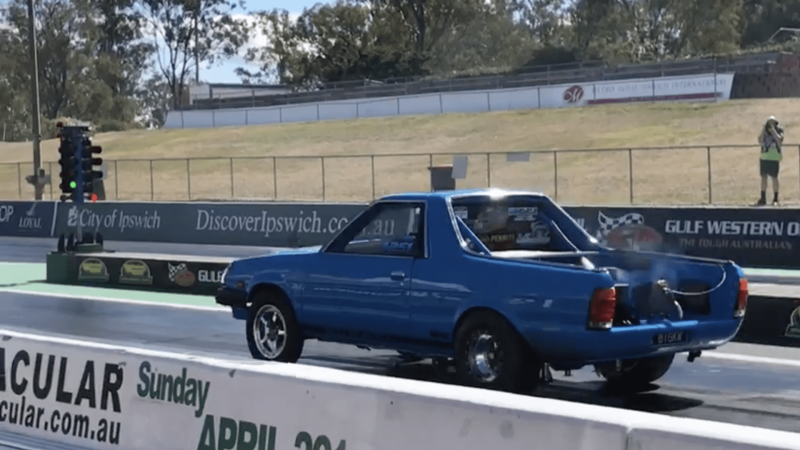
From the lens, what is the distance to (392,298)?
10.0 m

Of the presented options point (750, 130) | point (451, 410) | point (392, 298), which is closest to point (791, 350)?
point (392, 298)

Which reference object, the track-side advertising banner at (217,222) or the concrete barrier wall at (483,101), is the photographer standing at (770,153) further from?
the concrete barrier wall at (483,101)

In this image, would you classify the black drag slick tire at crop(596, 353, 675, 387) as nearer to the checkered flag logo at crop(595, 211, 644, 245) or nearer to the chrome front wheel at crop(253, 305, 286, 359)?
the chrome front wheel at crop(253, 305, 286, 359)

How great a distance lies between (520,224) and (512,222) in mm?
90

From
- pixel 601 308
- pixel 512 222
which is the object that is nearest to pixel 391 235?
pixel 512 222

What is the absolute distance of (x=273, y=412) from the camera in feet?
22.3

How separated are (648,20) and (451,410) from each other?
283ft

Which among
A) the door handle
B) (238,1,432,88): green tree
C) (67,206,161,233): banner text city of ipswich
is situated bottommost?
the door handle

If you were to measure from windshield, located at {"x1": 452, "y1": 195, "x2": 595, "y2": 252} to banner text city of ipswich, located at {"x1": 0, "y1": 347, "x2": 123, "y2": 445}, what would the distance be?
3473 millimetres

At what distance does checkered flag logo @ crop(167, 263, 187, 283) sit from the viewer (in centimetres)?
1902

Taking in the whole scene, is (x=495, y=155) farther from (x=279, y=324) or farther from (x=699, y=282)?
(x=699, y=282)

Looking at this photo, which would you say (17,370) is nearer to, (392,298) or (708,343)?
(392,298)

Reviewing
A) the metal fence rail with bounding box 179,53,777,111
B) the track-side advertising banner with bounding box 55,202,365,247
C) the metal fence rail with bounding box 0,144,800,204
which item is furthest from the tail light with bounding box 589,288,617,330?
the metal fence rail with bounding box 179,53,777,111

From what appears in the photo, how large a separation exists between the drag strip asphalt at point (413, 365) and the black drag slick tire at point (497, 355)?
33.5 inches
